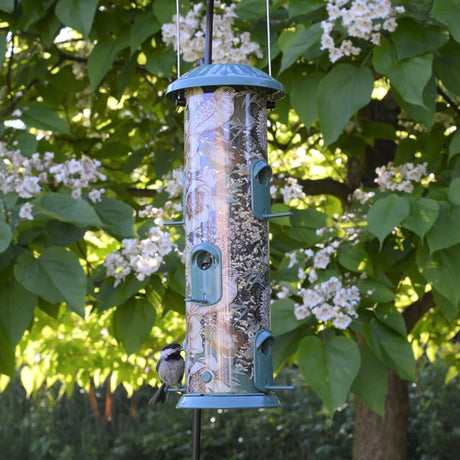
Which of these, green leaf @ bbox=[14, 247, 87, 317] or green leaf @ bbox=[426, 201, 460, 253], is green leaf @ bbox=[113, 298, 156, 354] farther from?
green leaf @ bbox=[426, 201, 460, 253]

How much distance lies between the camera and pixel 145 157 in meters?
5.12

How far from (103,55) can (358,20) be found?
1.23 m

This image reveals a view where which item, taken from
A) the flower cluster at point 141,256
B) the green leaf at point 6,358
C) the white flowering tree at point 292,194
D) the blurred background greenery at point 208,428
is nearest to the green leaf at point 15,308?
the white flowering tree at point 292,194

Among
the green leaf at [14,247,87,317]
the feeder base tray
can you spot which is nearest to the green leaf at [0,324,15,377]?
the green leaf at [14,247,87,317]

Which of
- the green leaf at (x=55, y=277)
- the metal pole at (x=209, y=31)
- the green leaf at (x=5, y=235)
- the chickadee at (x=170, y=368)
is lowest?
the chickadee at (x=170, y=368)

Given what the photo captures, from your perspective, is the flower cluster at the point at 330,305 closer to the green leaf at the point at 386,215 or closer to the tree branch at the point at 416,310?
A: the green leaf at the point at 386,215

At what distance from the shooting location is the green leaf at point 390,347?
3.38m

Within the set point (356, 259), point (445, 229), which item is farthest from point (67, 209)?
point (445, 229)

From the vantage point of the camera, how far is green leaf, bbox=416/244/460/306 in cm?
322

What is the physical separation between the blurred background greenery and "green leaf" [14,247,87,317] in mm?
6751

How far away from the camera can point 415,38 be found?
10.6ft

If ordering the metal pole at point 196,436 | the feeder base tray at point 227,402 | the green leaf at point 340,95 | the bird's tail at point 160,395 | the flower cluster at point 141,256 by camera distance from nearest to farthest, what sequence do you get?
the metal pole at point 196,436, the feeder base tray at point 227,402, the bird's tail at point 160,395, the green leaf at point 340,95, the flower cluster at point 141,256

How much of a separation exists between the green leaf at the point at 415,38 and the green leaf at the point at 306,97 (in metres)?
0.40

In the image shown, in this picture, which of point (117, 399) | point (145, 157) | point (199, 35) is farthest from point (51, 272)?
point (117, 399)
